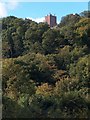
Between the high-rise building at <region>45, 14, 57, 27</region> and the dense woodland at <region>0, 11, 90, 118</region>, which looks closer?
the dense woodland at <region>0, 11, 90, 118</region>

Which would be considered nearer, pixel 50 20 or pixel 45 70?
pixel 45 70

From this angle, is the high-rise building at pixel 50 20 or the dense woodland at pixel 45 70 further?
the high-rise building at pixel 50 20

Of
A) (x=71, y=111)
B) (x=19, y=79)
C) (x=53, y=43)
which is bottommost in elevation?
(x=71, y=111)

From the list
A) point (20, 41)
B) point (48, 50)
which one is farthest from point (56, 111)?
point (20, 41)

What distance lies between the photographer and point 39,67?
13.7m

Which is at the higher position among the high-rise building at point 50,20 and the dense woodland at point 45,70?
the high-rise building at point 50,20

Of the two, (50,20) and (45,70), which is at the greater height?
(50,20)

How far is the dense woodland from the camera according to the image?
800 cm

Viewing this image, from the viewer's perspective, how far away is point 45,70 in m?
13.6

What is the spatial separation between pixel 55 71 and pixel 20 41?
4.01 m

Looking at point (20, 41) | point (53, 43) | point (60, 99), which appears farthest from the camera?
point (20, 41)

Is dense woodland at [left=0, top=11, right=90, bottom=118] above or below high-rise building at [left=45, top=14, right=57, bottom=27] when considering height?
below

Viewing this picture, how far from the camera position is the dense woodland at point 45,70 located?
315 inches

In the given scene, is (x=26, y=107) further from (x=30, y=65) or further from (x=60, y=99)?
(x=30, y=65)
